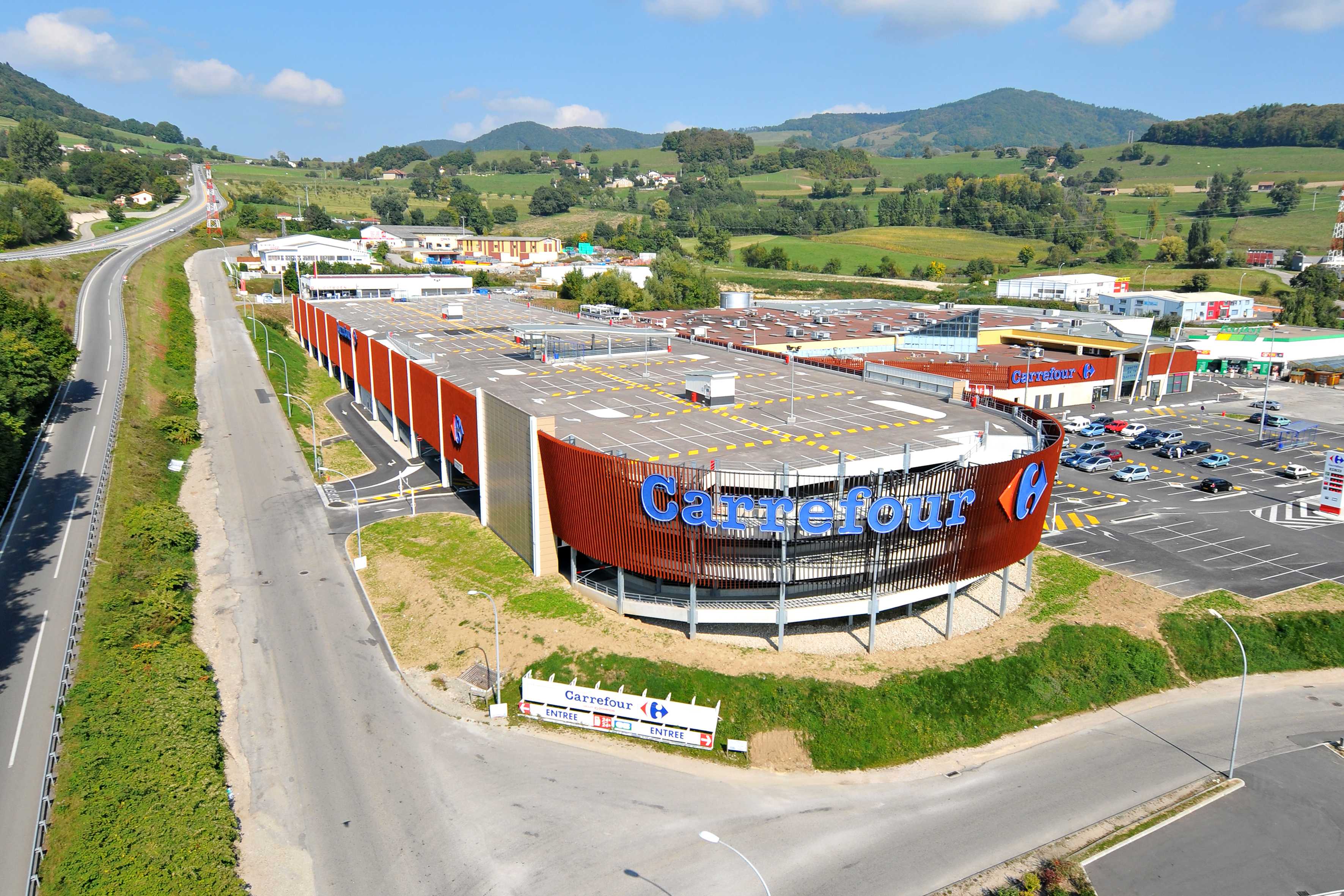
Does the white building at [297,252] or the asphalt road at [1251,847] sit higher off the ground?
the white building at [297,252]

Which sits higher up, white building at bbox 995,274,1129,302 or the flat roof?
white building at bbox 995,274,1129,302

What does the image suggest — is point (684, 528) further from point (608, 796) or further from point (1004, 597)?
point (1004, 597)

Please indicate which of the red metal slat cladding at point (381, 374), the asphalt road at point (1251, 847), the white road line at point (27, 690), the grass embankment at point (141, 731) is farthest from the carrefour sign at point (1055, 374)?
the white road line at point (27, 690)

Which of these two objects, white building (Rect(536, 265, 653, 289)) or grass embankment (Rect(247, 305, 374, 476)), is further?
white building (Rect(536, 265, 653, 289))

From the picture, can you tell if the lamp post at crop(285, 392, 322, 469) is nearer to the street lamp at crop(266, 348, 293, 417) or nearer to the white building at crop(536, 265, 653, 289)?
the street lamp at crop(266, 348, 293, 417)

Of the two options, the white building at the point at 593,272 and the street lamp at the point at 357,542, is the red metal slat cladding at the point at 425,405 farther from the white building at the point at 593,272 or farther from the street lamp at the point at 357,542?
the white building at the point at 593,272

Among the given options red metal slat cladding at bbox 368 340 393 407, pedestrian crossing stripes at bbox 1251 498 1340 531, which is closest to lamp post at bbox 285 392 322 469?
red metal slat cladding at bbox 368 340 393 407

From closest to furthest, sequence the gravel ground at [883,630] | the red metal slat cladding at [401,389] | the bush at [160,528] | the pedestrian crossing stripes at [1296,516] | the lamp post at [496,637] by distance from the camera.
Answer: the lamp post at [496,637] < the gravel ground at [883,630] < the bush at [160,528] < the pedestrian crossing stripes at [1296,516] < the red metal slat cladding at [401,389]
